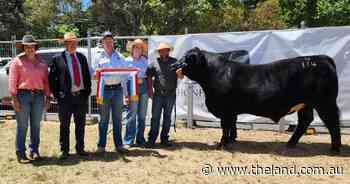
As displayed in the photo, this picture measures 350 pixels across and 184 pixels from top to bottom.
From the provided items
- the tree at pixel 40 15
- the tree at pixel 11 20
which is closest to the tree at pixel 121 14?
the tree at pixel 40 15

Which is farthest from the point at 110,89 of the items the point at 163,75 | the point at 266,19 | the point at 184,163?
the point at 266,19

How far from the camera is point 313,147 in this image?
8.37m

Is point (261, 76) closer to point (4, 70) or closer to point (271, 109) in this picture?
point (271, 109)

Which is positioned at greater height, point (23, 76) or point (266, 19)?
point (266, 19)

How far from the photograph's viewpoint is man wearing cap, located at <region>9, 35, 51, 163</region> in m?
7.00

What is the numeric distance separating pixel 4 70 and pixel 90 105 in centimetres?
331

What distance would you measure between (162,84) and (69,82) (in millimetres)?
1652

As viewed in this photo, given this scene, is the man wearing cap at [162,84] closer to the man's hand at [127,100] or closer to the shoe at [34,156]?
the man's hand at [127,100]

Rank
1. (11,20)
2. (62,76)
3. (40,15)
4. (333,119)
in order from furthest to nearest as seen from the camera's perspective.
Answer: (40,15) < (11,20) < (333,119) < (62,76)

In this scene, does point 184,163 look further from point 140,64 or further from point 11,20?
point 11,20

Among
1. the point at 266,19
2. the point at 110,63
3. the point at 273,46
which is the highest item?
the point at 266,19

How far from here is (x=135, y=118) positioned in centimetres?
827

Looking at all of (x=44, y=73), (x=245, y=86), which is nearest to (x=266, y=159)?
(x=245, y=86)

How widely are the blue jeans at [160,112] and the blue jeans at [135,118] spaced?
0.16 meters
